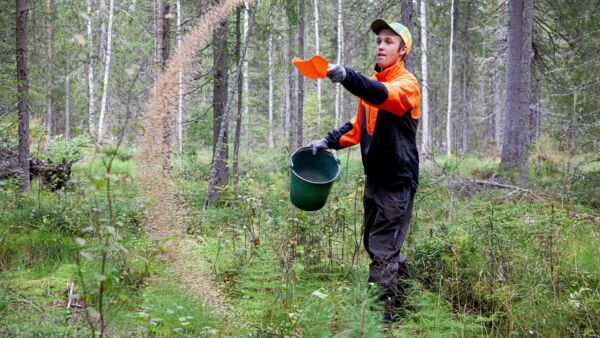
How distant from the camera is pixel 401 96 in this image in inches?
139

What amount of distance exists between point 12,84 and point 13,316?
16.8 ft

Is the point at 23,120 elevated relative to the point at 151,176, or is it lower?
elevated

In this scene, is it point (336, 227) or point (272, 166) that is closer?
point (336, 227)

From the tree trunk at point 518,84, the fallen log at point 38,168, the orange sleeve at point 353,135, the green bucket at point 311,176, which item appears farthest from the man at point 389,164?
the tree trunk at point 518,84

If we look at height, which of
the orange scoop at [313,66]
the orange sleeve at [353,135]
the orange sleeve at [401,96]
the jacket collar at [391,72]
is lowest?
the orange sleeve at [353,135]

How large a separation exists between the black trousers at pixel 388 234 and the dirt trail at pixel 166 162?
1.45 meters

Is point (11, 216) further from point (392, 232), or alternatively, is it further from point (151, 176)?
point (392, 232)

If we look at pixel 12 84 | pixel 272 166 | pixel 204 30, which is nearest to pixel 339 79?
pixel 204 30

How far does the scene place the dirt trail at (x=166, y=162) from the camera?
2.86m

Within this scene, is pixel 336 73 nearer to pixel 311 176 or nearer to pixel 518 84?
pixel 311 176

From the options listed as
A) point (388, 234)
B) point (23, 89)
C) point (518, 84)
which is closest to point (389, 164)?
point (388, 234)

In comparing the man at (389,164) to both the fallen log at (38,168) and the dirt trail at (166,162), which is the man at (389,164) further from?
the fallen log at (38,168)

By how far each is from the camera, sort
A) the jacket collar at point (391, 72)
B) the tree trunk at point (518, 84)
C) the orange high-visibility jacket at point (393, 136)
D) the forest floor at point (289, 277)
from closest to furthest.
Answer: the forest floor at point (289, 277) → the orange high-visibility jacket at point (393, 136) → the jacket collar at point (391, 72) → the tree trunk at point (518, 84)

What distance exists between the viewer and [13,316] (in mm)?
3373
